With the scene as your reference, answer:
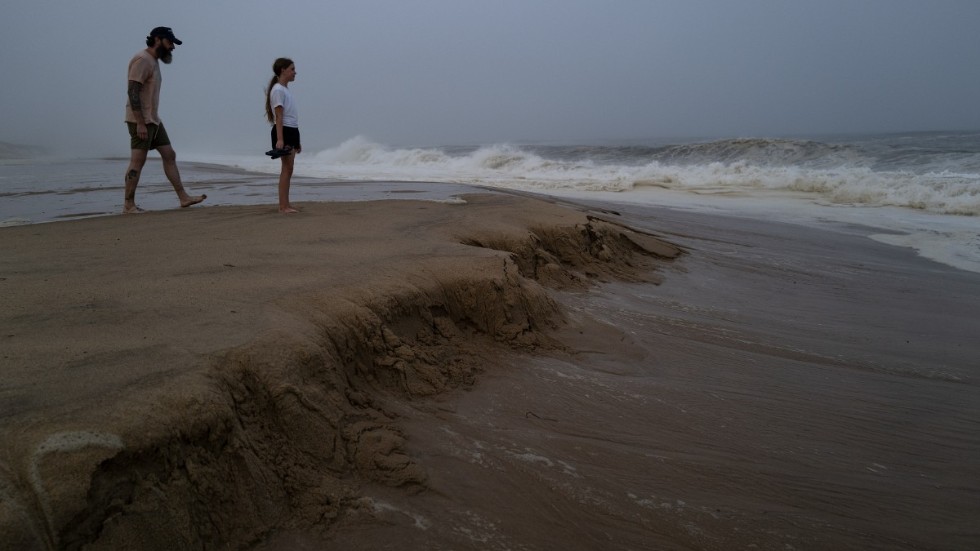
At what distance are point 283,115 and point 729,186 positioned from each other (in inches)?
450

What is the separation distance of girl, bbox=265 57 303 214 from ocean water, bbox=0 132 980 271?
4.24 feet

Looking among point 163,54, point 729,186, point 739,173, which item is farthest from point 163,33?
point 739,173

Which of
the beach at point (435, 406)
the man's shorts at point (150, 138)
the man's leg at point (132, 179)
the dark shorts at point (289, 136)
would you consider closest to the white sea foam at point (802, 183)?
the beach at point (435, 406)

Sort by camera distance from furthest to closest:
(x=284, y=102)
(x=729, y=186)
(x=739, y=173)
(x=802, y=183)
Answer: (x=739, y=173) < (x=729, y=186) < (x=802, y=183) < (x=284, y=102)

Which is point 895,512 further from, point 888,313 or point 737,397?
point 888,313

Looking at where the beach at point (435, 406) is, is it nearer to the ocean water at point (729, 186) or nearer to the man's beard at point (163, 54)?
the man's beard at point (163, 54)

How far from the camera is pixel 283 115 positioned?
5520 mm

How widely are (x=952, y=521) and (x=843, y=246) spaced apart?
A: 588 cm

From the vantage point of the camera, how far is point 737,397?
2973 millimetres

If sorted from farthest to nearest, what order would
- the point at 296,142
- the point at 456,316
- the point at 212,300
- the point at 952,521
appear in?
the point at 296,142
the point at 456,316
the point at 212,300
the point at 952,521

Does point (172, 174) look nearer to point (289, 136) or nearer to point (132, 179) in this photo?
point (132, 179)

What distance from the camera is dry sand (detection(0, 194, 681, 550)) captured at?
148cm

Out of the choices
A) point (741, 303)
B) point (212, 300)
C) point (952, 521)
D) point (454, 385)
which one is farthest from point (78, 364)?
point (741, 303)

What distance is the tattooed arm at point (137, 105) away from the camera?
18.2 ft
